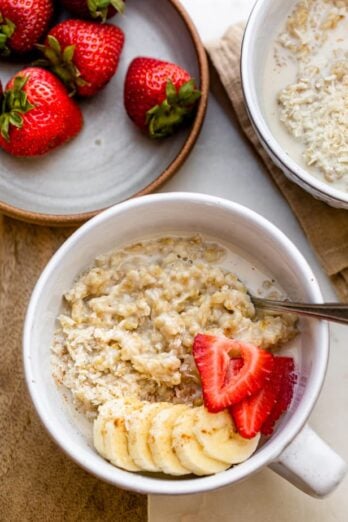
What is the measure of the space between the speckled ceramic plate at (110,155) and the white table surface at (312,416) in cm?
7

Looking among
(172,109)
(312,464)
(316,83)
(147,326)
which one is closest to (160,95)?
(172,109)

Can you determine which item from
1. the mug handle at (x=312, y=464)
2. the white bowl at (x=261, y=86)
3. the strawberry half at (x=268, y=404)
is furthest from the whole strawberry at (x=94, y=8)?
the mug handle at (x=312, y=464)

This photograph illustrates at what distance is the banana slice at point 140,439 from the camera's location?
1.22m

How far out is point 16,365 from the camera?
4.96 feet

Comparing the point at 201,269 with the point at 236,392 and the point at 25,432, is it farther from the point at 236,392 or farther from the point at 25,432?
the point at 25,432

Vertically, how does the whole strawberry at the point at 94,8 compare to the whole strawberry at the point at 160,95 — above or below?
above

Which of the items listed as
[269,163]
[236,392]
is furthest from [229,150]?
[236,392]

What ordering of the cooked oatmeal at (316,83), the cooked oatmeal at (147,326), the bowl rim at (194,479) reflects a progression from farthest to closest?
the cooked oatmeal at (316,83) < the cooked oatmeal at (147,326) < the bowl rim at (194,479)

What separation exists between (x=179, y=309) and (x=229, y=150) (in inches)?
13.6

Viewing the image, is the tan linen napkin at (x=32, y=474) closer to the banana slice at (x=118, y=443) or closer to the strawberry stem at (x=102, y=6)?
the banana slice at (x=118, y=443)

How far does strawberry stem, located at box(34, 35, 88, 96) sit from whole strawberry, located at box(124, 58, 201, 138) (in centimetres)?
9

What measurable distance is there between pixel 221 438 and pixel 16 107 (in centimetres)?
62

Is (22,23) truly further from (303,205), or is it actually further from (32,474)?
(32,474)

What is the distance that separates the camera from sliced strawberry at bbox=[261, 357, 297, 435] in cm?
129
